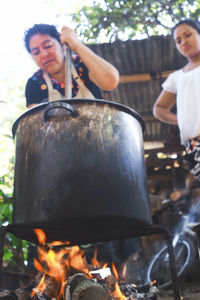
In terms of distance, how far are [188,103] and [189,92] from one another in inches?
4.7

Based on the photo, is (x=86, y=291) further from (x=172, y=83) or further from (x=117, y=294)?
(x=172, y=83)

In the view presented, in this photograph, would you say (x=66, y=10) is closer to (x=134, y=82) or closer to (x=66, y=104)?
(x=134, y=82)

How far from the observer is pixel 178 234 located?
412 cm

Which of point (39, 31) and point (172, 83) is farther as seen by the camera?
point (172, 83)

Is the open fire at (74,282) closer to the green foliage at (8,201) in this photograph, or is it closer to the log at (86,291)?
the log at (86,291)

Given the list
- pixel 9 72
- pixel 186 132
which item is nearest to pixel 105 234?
pixel 186 132

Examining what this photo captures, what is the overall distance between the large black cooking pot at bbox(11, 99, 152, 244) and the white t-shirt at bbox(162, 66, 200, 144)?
1.08 meters

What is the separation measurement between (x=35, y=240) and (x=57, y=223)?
50 centimetres

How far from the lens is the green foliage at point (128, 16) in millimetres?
4301

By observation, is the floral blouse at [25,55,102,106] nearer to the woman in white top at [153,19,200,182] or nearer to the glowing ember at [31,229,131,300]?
the woman in white top at [153,19,200,182]

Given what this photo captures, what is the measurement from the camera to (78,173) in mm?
1536

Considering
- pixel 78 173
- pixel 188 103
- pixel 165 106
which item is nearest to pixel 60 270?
pixel 78 173

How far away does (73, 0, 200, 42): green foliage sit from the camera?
4.30m

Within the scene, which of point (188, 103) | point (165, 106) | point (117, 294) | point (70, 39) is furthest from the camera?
point (165, 106)
